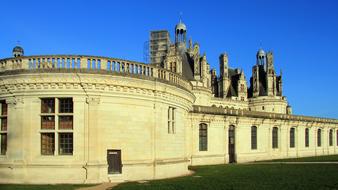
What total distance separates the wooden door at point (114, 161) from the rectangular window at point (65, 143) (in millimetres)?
2102

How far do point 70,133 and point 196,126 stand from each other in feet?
58.0

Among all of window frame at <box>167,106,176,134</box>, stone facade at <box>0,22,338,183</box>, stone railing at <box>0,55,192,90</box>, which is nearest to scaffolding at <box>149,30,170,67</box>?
stone facade at <box>0,22,338,183</box>

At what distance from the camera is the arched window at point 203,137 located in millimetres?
37688

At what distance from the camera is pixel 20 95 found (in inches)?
833

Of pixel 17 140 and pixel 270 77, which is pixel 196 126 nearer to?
pixel 17 140

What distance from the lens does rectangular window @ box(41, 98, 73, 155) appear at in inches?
834

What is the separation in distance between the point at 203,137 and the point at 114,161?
57.2 feet

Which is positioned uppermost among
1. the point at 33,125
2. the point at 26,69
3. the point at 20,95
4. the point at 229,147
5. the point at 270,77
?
the point at 270,77

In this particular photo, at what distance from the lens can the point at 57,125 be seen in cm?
2125

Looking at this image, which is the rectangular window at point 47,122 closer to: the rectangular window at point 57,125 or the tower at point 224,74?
the rectangular window at point 57,125

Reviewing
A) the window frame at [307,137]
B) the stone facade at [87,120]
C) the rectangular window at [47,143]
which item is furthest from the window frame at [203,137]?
the window frame at [307,137]

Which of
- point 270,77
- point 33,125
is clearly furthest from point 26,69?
point 270,77

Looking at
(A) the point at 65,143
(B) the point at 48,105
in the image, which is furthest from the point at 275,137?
(B) the point at 48,105

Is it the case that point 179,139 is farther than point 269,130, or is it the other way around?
point 269,130
